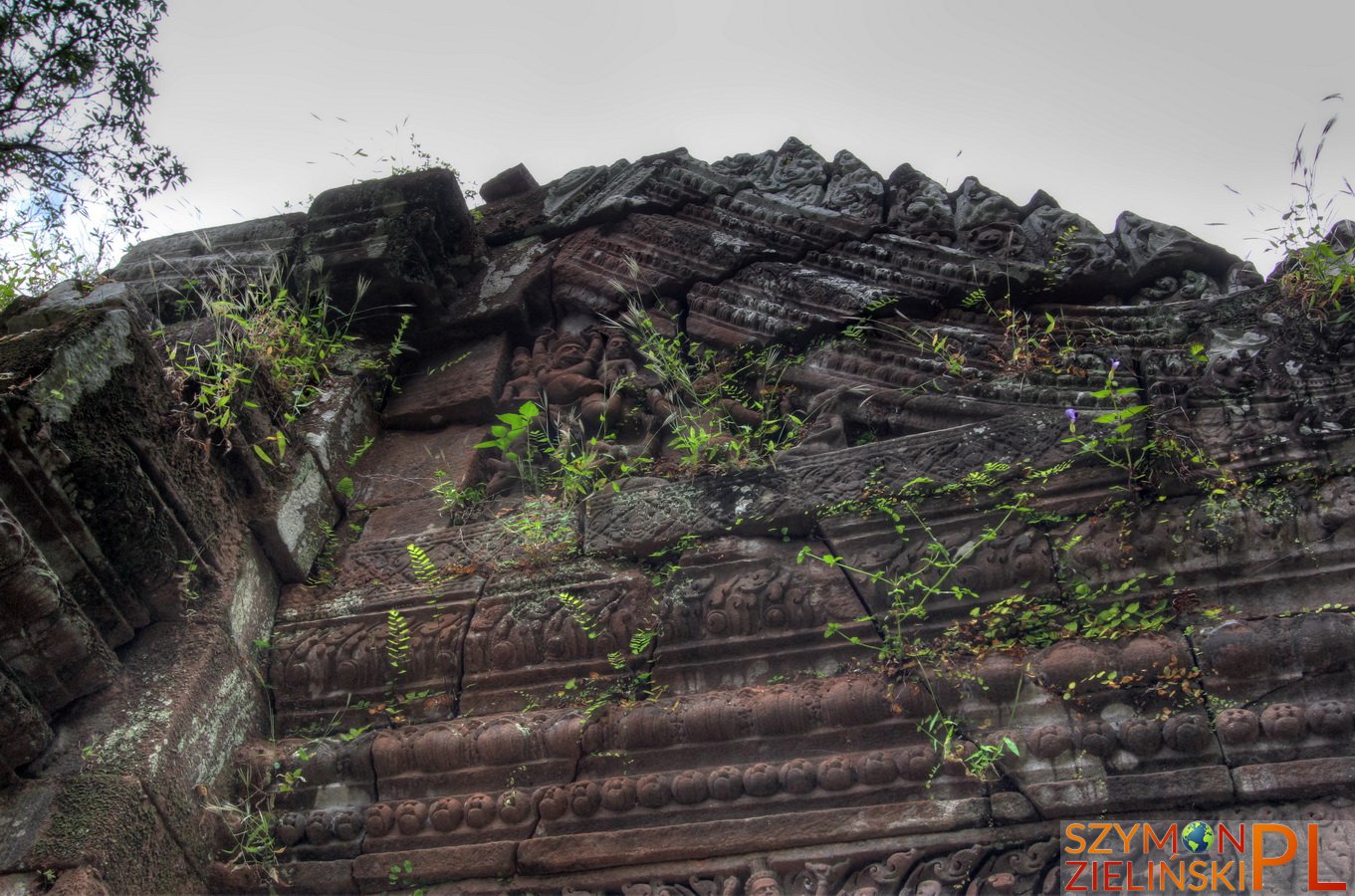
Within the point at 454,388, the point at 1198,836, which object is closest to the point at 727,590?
the point at 1198,836

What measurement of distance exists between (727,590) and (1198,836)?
146cm

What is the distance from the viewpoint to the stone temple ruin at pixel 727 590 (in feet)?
9.86

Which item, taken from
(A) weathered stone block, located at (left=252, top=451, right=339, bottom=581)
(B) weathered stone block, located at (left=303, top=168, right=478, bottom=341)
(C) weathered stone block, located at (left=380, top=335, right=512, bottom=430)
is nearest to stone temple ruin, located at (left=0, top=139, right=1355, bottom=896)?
(A) weathered stone block, located at (left=252, top=451, right=339, bottom=581)

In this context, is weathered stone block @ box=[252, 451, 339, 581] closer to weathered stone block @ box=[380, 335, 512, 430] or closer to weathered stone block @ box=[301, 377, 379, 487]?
weathered stone block @ box=[301, 377, 379, 487]

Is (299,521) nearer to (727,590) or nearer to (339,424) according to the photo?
(339,424)

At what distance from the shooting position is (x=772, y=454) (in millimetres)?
3951

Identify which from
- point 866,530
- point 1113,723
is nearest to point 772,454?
point 866,530

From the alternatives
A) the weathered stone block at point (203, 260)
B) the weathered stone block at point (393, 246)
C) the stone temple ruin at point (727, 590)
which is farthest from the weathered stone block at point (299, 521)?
the weathered stone block at point (203, 260)

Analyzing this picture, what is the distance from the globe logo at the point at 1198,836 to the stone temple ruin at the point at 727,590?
0.21ft

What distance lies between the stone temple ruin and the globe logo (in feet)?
0.21

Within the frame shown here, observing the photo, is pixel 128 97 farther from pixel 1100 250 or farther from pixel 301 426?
pixel 1100 250

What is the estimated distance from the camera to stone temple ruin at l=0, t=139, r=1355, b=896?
301 centimetres

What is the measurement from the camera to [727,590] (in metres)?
3.59

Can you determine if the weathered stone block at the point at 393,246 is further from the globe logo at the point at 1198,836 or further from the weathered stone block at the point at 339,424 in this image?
the globe logo at the point at 1198,836
